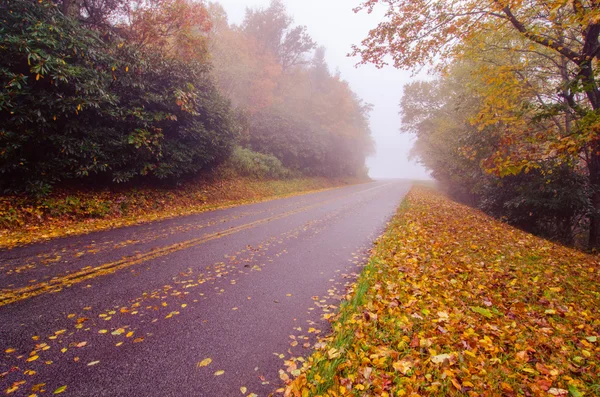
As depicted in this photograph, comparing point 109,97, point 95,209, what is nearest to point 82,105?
point 109,97

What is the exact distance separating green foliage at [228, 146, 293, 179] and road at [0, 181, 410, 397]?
10366 millimetres

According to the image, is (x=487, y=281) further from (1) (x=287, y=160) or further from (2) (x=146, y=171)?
(1) (x=287, y=160)

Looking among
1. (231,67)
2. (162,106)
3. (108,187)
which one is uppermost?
(231,67)

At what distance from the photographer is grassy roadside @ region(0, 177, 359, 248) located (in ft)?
21.8

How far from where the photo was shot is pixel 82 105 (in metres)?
7.43

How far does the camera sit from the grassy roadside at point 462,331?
246 cm

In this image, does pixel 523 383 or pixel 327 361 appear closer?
pixel 523 383

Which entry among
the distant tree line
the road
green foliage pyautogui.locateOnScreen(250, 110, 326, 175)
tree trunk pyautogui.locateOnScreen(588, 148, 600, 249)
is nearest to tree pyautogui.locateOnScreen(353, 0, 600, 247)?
tree trunk pyautogui.locateOnScreen(588, 148, 600, 249)

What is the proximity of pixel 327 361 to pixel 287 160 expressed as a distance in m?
21.9

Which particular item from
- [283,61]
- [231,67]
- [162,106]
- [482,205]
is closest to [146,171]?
[162,106]

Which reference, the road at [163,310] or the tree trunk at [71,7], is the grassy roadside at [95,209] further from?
the tree trunk at [71,7]

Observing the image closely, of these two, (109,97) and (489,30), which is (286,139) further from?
(489,30)

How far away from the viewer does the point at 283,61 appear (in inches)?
1112

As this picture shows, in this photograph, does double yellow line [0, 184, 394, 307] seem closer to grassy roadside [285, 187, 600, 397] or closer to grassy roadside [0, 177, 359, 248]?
grassy roadside [0, 177, 359, 248]
